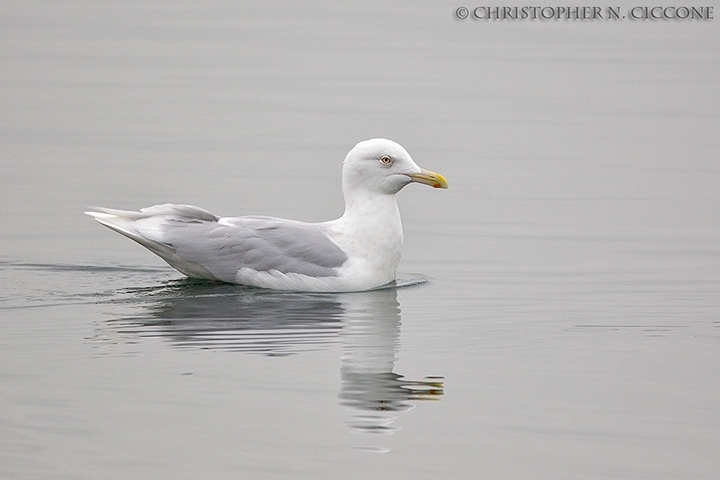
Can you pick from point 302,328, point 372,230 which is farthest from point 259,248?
point 302,328

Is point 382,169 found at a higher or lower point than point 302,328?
higher

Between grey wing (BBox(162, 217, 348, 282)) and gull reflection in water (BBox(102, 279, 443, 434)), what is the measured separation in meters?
0.22

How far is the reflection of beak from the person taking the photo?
12547 mm

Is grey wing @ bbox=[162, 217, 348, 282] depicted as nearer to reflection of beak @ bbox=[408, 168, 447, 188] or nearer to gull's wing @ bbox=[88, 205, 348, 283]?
gull's wing @ bbox=[88, 205, 348, 283]

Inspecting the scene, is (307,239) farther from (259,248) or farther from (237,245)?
(237,245)

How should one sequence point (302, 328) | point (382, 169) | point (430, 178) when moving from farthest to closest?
point (382, 169), point (430, 178), point (302, 328)

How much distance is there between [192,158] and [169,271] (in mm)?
5515

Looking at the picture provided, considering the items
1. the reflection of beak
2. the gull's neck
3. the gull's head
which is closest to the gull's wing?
the gull's neck

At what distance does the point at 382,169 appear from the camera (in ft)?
41.6

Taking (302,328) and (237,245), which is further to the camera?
(237,245)

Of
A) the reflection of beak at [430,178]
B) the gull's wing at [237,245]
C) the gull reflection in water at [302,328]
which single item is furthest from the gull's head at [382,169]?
the gull reflection in water at [302,328]

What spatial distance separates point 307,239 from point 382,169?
35.2 inches

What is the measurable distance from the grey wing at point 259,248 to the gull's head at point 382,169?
1.95 feet

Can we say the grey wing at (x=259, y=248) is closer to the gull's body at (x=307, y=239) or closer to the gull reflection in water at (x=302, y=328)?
the gull's body at (x=307, y=239)
